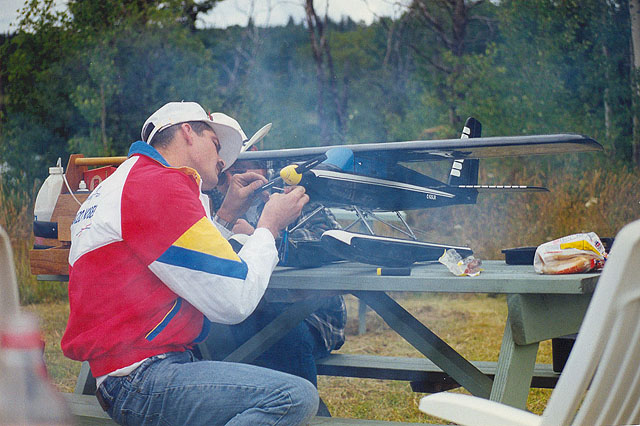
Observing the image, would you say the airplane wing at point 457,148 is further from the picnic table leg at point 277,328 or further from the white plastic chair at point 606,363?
the white plastic chair at point 606,363

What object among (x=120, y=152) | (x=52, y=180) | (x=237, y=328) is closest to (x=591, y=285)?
(x=237, y=328)

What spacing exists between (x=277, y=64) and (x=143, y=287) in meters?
4.34

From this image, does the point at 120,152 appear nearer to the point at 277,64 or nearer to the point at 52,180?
the point at 277,64

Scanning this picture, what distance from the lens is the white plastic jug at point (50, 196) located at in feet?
8.50

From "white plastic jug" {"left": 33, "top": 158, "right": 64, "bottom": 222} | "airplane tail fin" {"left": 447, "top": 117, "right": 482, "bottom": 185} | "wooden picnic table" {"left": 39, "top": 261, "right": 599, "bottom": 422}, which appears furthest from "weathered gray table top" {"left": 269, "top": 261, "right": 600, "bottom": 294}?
"airplane tail fin" {"left": 447, "top": 117, "right": 482, "bottom": 185}

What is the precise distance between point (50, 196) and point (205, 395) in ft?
Answer: 4.46

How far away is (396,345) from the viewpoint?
15.0 ft

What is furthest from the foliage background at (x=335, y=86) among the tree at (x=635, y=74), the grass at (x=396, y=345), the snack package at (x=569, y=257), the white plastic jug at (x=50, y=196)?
the snack package at (x=569, y=257)

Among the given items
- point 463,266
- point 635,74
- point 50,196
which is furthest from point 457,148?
point 635,74

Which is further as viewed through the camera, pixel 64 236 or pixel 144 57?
pixel 144 57

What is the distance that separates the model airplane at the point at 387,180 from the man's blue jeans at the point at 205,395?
48 cm

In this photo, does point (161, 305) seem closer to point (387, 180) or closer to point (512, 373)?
point (512, 373)

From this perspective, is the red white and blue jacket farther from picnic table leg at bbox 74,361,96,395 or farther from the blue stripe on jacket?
picnic table leg at bbox 74,361,96,395

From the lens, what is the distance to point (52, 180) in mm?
2588
